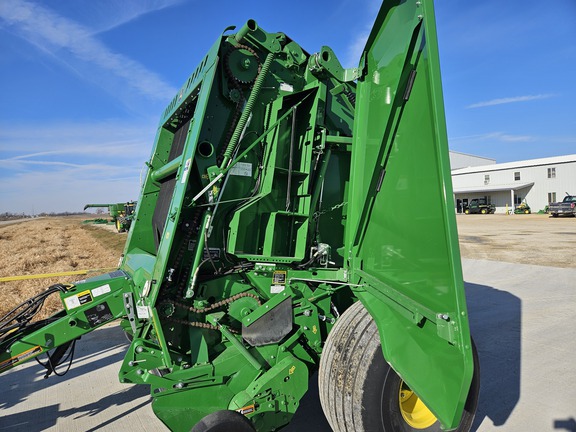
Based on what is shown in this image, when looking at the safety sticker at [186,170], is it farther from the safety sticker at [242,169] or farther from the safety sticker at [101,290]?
the safety sticker at [101,290]

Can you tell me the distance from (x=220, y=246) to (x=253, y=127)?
1.03 meters

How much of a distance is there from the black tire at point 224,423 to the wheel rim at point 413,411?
1.16 metres

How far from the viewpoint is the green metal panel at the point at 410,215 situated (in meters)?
1.71

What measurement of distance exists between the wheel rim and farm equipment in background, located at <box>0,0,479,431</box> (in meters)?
0.02

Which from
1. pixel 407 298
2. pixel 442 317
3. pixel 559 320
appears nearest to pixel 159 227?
pixel 407 298

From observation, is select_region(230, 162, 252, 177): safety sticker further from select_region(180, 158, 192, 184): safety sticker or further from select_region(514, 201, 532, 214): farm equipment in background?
select_region(514, 201, 532, 214): farm equipment in background

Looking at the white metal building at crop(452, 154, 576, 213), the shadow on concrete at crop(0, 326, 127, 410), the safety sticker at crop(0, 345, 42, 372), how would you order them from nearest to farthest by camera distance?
the safety sticker at crop(0, 345, 42, 372) < the shadow on concrete at crop(0, 326, 127, 410) < the white metal building at crop(452, 154, 576, 213)

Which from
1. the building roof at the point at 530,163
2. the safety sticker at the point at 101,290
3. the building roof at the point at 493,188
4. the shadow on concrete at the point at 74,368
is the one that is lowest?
the shadow on concrete at the point at 74,368

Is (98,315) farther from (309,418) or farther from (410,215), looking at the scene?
(410,215)

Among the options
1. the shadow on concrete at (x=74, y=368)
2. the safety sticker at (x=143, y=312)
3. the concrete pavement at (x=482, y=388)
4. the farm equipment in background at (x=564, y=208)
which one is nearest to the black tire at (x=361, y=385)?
the concrete pavement at (x=482, y=388)

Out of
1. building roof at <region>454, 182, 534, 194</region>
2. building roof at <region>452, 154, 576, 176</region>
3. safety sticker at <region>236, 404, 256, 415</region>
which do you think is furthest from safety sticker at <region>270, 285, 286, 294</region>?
building roof at <region>452, 154, 576, 176</region>

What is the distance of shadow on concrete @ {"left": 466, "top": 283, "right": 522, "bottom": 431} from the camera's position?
126 inches

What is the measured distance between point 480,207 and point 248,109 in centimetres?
4331

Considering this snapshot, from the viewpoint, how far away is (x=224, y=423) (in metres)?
2.16
